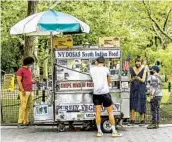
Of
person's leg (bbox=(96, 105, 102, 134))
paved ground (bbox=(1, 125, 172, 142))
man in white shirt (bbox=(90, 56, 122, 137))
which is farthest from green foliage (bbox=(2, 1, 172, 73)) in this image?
person's leg (bbox=(96, 105, 102, 134))

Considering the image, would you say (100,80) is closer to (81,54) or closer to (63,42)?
(81,54)

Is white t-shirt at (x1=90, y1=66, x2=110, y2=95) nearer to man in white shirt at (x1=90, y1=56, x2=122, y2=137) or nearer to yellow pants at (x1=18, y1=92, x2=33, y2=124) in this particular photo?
man in white shirt at (x1=90, y1=56, x2=122, y2=137)

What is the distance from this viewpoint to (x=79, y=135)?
35.2 feet

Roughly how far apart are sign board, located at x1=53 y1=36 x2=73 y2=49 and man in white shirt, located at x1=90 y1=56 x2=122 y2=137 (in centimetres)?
115

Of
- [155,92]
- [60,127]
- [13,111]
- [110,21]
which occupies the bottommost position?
[60,127]

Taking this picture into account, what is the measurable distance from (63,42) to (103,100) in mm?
1873

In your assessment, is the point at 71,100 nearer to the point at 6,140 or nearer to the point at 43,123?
the point at 43,123

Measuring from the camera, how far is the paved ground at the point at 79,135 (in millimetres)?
10211

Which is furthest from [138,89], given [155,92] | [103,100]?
[103,100]

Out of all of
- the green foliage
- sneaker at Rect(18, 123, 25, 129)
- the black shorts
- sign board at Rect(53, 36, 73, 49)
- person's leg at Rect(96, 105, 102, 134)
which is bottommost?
sneaker at Rect(18, 123, 25, 129)

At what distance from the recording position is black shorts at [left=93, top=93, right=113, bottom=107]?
10.5 metres

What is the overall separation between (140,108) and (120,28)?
772 inches

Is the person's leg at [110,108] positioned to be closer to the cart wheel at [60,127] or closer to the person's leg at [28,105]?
the cart wheel at [60,127]

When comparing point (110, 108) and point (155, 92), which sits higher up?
point (155, 92)
